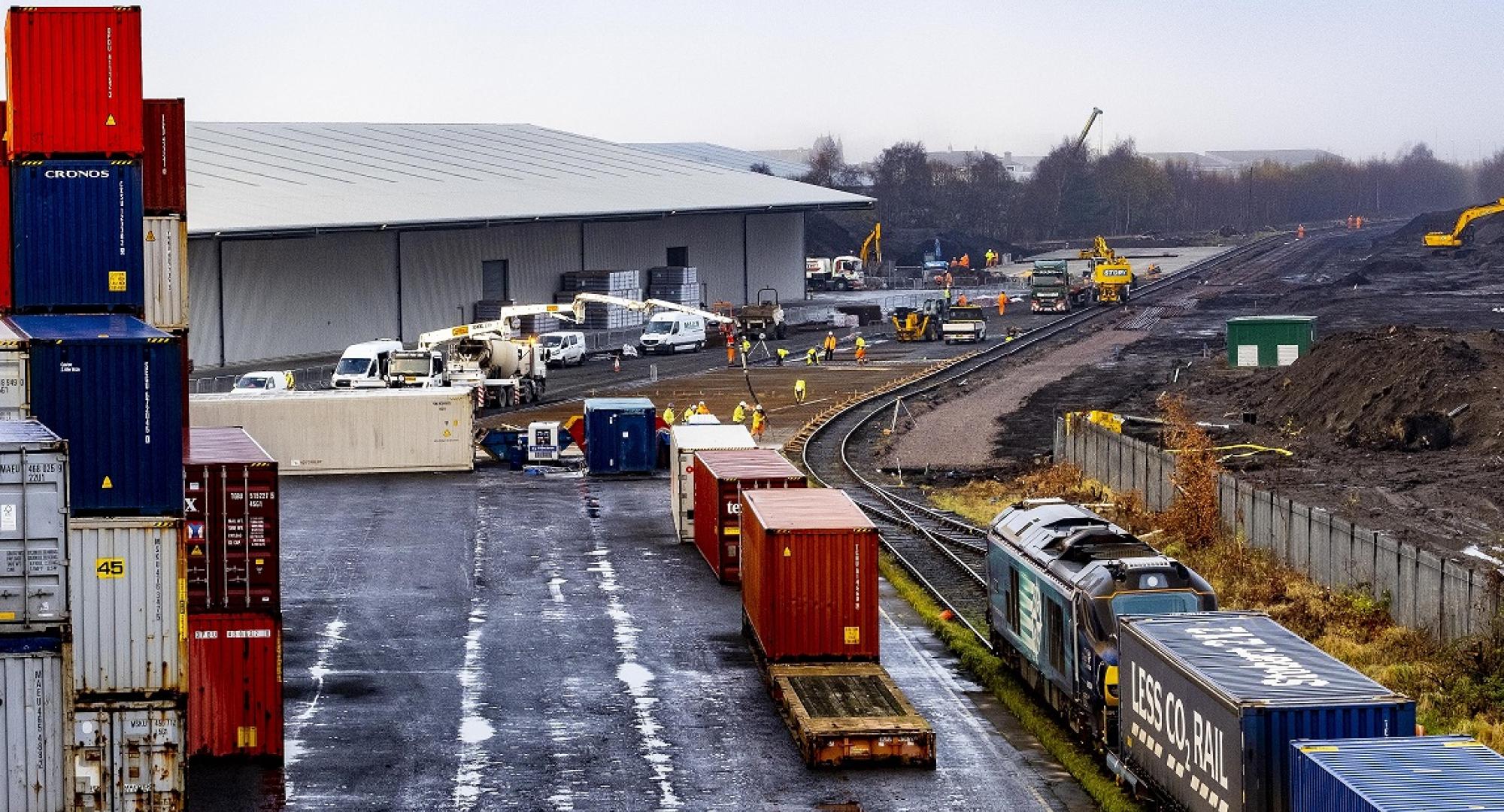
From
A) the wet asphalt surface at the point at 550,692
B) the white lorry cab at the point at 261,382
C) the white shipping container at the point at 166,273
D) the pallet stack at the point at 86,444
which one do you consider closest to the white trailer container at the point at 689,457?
the wet asphalt surface at the point at 550,692

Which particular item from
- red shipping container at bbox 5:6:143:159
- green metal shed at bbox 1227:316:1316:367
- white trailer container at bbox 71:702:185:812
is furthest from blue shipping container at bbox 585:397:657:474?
white trailer container at bbox 71:702:185:812

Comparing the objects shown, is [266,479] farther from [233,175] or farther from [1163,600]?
[233,175]

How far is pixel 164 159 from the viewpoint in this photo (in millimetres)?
31000

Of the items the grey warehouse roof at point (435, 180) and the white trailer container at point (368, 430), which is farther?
the grey warehouse roof at point (435, 180)

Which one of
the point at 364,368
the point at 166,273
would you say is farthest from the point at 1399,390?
the point at 166,273

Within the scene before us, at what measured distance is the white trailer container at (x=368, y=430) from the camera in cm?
5594

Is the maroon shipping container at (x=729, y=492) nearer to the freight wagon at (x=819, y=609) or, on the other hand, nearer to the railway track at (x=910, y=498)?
the railway track at (x=910, y=498)

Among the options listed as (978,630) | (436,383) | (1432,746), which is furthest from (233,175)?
(1432,746)

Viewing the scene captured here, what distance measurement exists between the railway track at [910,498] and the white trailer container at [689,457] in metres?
4.25

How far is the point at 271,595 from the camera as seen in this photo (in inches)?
1072

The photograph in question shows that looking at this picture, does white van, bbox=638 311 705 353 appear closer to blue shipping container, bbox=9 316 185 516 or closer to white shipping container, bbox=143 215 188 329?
white shipping container, bbox=143 215 188 329

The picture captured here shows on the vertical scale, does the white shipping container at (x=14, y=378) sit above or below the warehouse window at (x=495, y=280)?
below

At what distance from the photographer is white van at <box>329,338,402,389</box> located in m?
69.0

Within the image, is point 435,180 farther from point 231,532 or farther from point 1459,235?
point 1459,235
